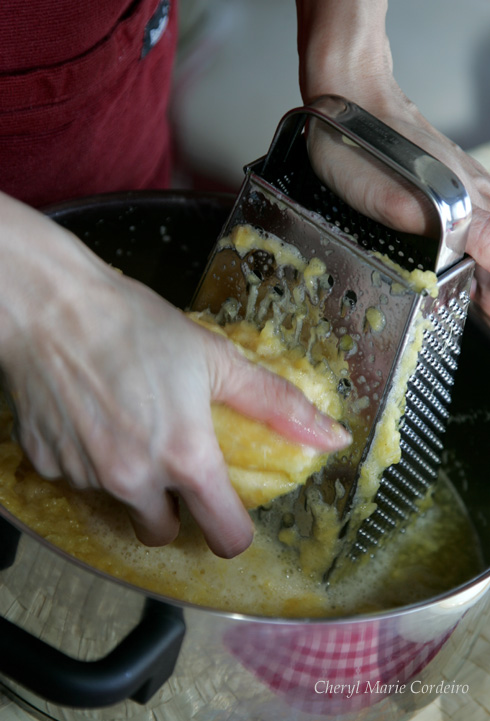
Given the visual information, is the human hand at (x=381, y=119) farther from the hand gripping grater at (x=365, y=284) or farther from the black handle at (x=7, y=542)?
the black handle at (x=7, y=542)

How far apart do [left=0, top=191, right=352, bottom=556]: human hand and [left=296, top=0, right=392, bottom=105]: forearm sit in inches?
19.6

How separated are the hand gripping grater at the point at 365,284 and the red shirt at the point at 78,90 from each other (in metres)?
0.26

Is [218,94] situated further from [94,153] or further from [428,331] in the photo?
[428,331]

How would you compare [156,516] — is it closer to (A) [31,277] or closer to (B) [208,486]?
(B) [208,486]

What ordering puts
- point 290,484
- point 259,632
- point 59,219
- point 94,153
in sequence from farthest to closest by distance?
point 94,153
point 59,219
point 290,484
point 259,632

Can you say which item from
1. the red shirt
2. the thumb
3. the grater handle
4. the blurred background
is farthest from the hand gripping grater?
the blurred background

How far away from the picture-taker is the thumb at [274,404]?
0.63 meters

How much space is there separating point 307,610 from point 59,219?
0.54m

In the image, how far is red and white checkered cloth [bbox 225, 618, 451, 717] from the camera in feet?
1.76

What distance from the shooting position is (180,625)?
53 centimetres

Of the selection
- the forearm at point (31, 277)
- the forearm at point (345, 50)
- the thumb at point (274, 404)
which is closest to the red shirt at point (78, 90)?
the forearm at point (345, 50)

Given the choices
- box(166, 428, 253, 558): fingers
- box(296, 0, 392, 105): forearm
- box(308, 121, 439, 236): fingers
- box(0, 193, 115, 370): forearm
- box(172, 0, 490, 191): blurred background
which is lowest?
box(172, 0, 490, 191): blurred background

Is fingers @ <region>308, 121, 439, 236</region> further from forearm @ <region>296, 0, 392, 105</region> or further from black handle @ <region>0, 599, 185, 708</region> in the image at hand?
black handle @ <region>0, 599, 185, 708</region>

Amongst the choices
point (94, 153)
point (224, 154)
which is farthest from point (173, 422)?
point (224, 154)
